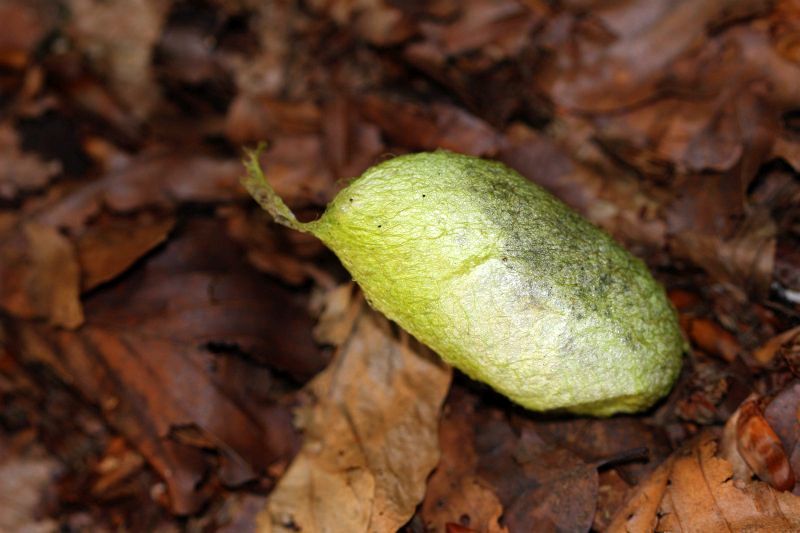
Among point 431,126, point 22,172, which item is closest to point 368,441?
point 431,126

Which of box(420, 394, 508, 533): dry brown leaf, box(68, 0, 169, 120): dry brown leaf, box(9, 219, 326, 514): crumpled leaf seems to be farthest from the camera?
box(68, 0, 169, 120): dry brown leaf

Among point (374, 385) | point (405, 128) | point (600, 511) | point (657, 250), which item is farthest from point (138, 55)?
point (600, 511)

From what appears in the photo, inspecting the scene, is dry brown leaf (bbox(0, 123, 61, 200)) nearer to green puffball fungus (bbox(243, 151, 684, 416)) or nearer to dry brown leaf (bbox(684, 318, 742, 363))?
green puffball fungus (bbox(243, 151, 684, 416))

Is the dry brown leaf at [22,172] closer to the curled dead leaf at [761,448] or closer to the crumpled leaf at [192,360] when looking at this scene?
the crumpled leaf at [192,360]

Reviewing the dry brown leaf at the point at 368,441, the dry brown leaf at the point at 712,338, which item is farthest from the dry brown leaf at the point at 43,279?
the dry brown leaf at the point at 712,338

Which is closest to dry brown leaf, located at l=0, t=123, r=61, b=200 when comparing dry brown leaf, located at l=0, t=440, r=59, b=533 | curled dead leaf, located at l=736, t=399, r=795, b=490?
dry brown leaf, located at l=0, t=440, r=59, b=533

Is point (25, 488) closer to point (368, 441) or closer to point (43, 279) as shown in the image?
point (43, 279)
